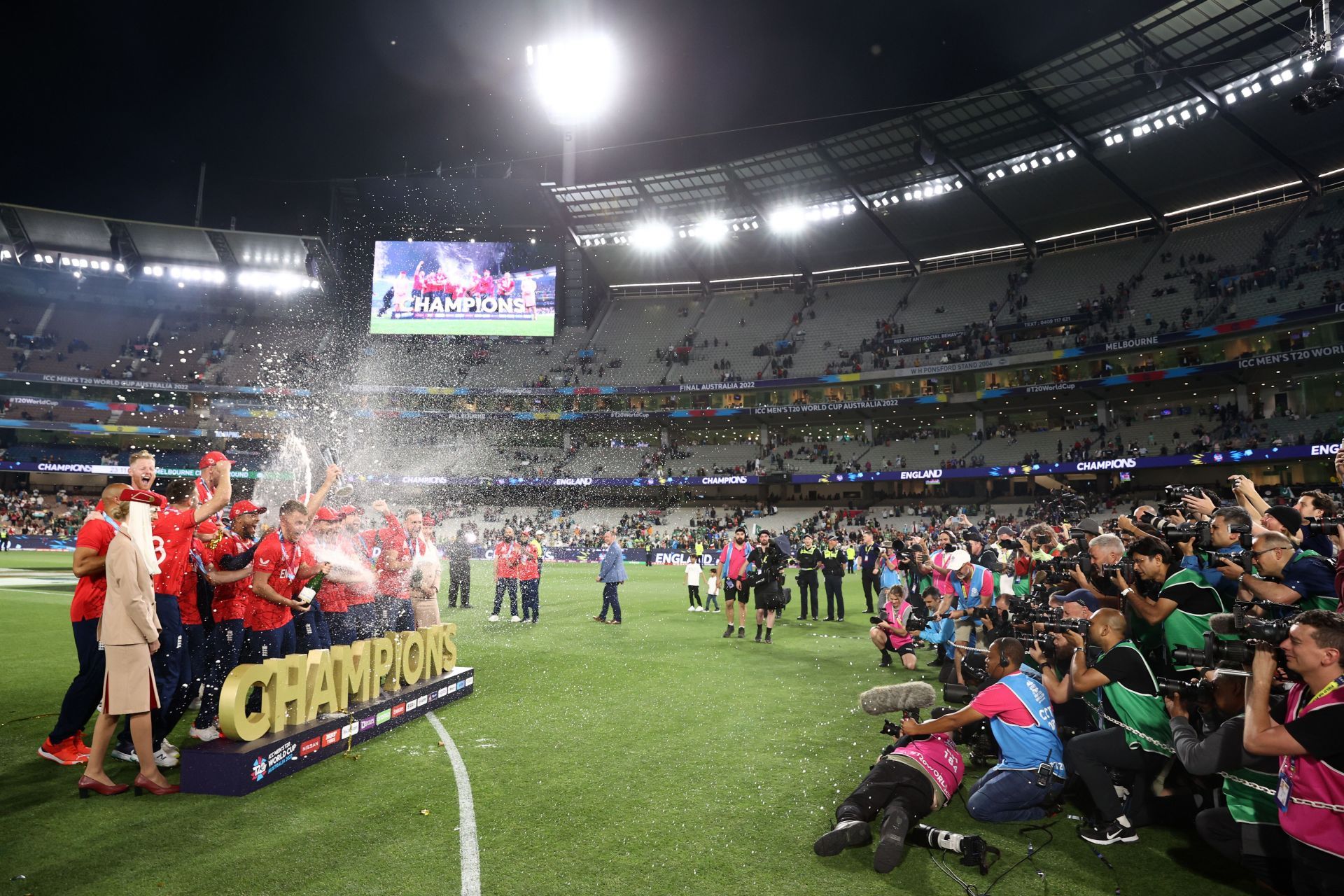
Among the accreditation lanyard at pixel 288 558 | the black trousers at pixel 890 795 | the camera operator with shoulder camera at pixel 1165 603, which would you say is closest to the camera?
the black trousers at pixel 890 795

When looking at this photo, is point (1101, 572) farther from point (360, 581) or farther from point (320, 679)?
point (360, 581)

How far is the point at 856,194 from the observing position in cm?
4812

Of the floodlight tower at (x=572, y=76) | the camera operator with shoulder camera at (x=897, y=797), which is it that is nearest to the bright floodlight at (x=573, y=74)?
the floodlight tower at (x=572, y=76)

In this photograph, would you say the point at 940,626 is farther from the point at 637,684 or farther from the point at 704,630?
the point at 704,630

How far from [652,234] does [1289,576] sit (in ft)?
169

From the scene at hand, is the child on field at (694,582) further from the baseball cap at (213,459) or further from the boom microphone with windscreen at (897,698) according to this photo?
the baseball cap at (213,459)

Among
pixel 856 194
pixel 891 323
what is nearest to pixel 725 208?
pixel 856 194

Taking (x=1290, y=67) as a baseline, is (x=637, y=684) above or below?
below

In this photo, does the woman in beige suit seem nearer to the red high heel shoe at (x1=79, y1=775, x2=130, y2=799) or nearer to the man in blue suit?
the red high heel shoe at (x1=79, y1=775, x2=130, y2=799)

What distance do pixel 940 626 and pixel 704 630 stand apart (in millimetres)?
5708

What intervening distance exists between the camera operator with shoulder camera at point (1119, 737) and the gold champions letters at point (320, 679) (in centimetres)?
583

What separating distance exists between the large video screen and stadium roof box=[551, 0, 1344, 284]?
577 cm

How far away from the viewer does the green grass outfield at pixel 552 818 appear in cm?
418

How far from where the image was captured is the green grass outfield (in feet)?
13.7
